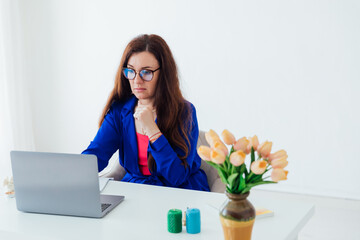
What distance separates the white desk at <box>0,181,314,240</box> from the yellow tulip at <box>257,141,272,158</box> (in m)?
0.30

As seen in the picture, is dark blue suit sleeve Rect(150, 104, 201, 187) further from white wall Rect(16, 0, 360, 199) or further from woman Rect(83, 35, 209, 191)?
white wall Rect(16, 0, 360, 199)

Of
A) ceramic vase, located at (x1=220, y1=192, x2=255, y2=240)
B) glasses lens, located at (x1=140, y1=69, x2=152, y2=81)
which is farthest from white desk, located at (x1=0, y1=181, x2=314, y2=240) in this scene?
glasses lens, located at (x1=140, y1=69, x2=152, y2=81)

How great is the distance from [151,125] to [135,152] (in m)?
0.19

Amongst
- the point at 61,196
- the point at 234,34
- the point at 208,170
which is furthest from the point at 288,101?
the point at 61,196

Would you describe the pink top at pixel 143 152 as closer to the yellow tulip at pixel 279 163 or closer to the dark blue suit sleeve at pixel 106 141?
the dark blue suit sleeve at pixel 106 141

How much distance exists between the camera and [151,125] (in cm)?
194

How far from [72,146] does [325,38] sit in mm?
2726

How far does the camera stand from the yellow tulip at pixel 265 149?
112 cm

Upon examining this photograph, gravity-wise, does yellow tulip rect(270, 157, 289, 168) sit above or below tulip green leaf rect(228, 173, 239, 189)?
above

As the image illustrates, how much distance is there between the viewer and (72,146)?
4711 millimetres

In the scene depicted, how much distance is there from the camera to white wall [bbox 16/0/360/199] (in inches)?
139

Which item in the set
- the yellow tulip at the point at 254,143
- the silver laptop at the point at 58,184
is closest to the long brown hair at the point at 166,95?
the silver laptop at the point at 58,184

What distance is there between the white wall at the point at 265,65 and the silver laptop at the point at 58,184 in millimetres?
2469

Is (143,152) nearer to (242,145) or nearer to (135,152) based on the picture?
(135,152)
